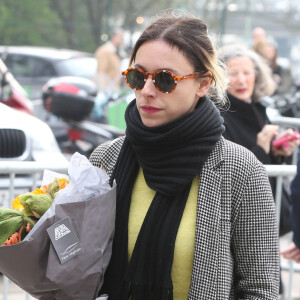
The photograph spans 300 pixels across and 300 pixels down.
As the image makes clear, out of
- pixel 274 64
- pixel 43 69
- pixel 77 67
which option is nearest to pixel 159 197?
pixel 274 64

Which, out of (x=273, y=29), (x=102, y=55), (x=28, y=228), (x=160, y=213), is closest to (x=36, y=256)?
(x=28, y=228)

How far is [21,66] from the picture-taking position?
49.1 ft

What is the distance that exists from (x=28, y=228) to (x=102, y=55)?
11973mm

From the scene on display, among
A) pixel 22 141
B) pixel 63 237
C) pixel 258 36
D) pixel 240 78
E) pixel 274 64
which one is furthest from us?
pixel 274 64

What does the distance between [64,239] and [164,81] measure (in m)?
0.60

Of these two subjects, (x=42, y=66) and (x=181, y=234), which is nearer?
(x=181, y=234)

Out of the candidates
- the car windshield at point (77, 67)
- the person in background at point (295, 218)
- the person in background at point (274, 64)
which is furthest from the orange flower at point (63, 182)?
the car windshield at point (77, 67)

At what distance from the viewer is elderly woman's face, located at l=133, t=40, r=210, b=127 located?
7.99 feet

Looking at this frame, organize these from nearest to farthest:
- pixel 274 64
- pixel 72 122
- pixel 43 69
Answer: pixel 72 122, pixel 274 64, pixel 43 69

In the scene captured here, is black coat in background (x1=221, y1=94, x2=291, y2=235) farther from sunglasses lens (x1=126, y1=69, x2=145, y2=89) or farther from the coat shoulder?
sunglasses lens (x1=126, y1=69, x2=145, y2=89)

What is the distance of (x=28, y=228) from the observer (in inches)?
92.7

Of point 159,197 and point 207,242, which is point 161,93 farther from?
point 207,242

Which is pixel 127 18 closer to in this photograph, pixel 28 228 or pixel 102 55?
pixel 102 55

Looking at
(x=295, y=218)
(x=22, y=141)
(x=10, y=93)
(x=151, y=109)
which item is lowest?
(x=10, y=93)
